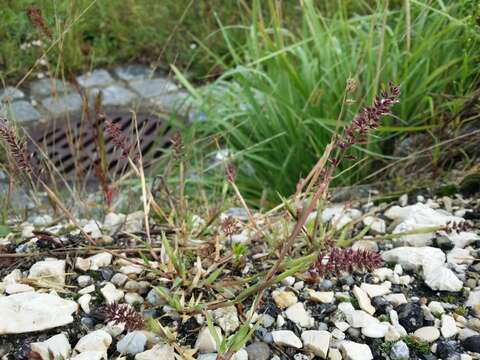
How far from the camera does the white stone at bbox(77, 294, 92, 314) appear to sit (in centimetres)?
120

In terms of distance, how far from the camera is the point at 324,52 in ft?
7.66

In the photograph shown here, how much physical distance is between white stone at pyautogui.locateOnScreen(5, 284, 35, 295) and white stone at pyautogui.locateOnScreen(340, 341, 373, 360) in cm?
65

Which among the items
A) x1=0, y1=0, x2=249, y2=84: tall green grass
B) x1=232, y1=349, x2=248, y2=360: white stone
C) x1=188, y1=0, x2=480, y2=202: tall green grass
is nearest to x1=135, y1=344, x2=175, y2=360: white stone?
x1=232, y1=349, x2=248, y2=360: white stone

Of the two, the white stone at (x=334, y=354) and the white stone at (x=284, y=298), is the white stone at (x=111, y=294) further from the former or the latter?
the white stone at (x=334, y=354)

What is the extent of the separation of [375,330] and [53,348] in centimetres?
61

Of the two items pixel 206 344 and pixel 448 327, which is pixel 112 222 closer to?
pixel 206 344

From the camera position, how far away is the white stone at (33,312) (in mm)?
1112

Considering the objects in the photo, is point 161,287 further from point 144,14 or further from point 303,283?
point 144,14

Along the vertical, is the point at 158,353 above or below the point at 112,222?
above

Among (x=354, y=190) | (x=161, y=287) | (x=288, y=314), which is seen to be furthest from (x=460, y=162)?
(x=161, y=287)

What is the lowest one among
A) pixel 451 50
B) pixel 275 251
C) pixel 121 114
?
pixel 121 114

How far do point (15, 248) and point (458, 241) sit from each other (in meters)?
1.07

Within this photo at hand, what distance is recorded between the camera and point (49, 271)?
4.26 ft

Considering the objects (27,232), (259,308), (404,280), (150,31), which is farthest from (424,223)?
(150,31)
